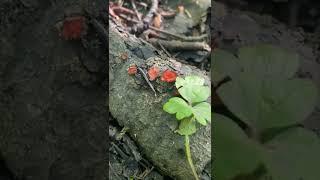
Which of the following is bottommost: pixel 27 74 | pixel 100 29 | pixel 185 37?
pixel 185 37

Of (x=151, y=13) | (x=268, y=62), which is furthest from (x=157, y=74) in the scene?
(x=151, y=13)

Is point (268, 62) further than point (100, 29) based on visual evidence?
No

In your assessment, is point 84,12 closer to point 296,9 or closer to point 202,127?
point 202,127

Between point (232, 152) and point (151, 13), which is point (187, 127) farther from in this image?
point (151, 13)

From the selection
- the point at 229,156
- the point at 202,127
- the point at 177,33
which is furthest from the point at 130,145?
the point at 177,33

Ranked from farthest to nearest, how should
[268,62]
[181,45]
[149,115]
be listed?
[181,45]
[149,115]
[268,62]

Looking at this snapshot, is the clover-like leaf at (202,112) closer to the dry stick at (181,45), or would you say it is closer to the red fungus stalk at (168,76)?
the red fungus stalk at (168,76)

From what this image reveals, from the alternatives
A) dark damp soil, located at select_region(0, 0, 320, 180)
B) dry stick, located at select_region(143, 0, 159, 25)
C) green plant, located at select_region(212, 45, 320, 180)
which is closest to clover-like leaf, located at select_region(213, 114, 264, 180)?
green plant, located at select_region(212, 45, 320, 180)
